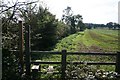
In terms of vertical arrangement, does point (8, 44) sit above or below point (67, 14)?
below

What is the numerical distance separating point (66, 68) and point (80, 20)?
99.9m

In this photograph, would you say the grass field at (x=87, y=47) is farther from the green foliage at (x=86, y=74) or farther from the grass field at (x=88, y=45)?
the green foliage at (x=86, y=74)

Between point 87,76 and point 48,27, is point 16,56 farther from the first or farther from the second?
point 48,27

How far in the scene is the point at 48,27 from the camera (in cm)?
2844

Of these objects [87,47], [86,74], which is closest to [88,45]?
[87,47]

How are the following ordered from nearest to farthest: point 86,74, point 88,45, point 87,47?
point 86,74, point 87,47, point 88,45

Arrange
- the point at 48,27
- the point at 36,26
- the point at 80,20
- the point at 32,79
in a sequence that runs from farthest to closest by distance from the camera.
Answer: the point at 80,20, the point at 48,27, the point at 36,26, the point at 32,79

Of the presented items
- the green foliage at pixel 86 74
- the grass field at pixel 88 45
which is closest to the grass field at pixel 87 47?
the grass field at pixel 88 45

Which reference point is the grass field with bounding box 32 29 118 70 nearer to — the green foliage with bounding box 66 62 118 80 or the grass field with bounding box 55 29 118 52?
the grass field with bounding box 55 29 118 52

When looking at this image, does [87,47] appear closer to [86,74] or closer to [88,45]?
[88,45]

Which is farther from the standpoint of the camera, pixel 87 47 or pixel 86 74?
pixel 87 47

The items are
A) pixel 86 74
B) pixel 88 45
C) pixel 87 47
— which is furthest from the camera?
pixel 88 45

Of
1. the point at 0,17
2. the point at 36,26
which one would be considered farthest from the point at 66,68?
the point at 36,26

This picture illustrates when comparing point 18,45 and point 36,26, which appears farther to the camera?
point 36,26
